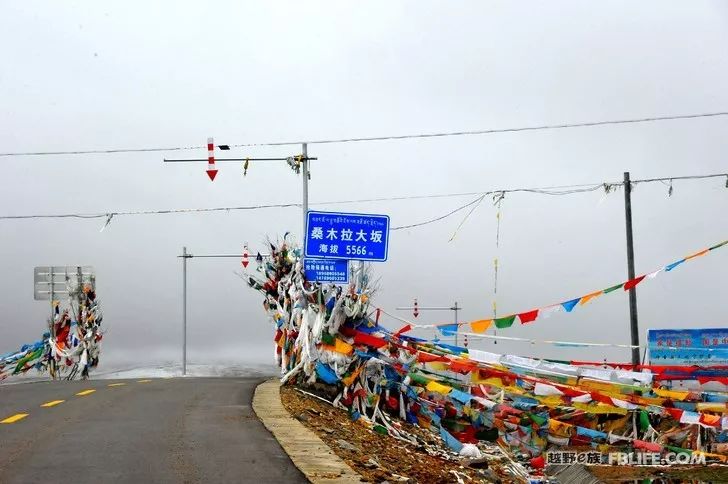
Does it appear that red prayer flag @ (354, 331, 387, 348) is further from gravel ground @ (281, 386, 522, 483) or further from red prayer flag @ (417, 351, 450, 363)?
gravel ground @ (281, 386, 522, 483)

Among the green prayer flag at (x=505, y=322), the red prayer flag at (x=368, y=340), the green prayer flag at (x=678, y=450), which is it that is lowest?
the green prayer flag at (x=678, y=450)

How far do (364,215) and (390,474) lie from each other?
992 cm

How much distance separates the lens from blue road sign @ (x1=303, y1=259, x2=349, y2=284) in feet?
61.9

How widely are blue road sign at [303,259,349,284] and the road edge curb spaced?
10.5 feet

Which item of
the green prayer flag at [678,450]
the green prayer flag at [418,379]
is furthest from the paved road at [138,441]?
the green prayer flag at [678,450]

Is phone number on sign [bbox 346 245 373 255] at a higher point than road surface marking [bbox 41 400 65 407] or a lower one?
→ higher

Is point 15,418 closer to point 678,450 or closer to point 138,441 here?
point 138,441

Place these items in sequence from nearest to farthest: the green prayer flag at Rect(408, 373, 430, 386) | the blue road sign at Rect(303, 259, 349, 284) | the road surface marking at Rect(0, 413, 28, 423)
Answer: the road surface marking at Rect(0, 413, 28, 423)
the green prayer flag at Rect(408, 373, 430, 386)
the blue road sign at Rect(303, 259, 349, 284)

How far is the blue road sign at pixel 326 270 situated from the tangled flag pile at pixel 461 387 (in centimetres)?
23

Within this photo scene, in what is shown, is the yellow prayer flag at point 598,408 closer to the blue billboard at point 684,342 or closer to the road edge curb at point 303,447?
the road edge curb at point 303,447

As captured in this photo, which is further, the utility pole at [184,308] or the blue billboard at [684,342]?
the utility pole at [184,308]

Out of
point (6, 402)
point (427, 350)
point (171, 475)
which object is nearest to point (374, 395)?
point (427, 350)

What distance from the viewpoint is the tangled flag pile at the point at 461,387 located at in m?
16.8

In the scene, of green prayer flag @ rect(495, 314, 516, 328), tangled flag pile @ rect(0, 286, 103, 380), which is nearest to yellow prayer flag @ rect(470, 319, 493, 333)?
green prayer flag @ rect(495, 314, 516, 328)
